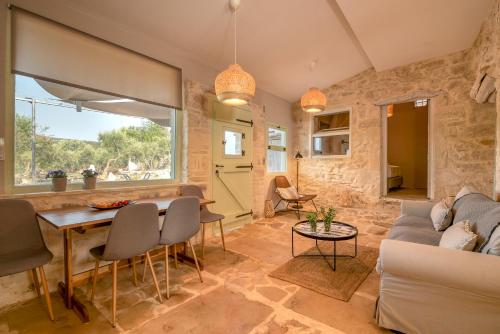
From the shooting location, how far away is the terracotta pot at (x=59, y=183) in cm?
230

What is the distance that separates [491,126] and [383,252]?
3912 millimetres

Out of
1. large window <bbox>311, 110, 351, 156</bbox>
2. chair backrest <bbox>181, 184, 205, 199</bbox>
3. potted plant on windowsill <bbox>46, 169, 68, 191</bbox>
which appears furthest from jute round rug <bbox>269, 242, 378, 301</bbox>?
large window <bbox>311, 110, 351, 156</bbox>

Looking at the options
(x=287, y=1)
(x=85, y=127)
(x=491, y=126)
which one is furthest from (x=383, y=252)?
(x=491, y=126)

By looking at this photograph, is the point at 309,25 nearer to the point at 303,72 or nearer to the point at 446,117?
the point at 303,72

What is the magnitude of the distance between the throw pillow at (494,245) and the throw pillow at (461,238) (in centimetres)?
8

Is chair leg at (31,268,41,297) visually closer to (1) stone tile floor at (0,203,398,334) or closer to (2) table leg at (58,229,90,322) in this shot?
(1) stone tile floor at (0,203,398,334)

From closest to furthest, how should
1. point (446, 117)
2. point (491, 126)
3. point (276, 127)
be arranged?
point (491, 126) → point (446, 117) → point (276, 127)

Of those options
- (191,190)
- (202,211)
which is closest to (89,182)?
(191,190)

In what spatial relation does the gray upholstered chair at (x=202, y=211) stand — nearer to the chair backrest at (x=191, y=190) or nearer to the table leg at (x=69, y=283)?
the chair backrest at (x=191, y=190)

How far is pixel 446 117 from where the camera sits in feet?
A: 14.0

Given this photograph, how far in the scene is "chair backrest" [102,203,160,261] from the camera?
1847 millimetres

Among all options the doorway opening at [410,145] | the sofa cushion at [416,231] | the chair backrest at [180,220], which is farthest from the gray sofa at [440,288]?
the doorway opening at [410,145]

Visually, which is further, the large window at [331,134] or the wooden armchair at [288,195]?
the large window at [331,134]

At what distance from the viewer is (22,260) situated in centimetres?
181
